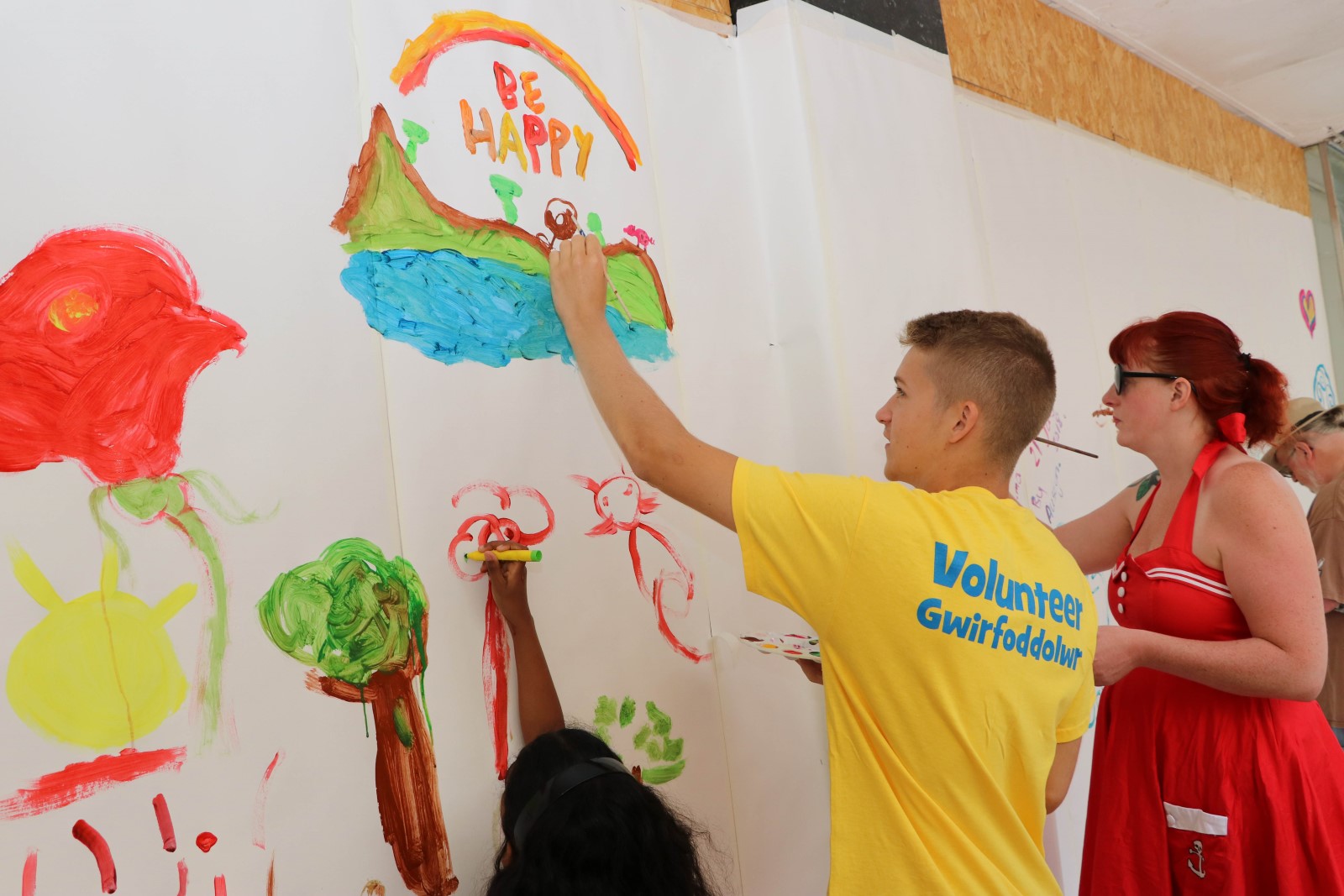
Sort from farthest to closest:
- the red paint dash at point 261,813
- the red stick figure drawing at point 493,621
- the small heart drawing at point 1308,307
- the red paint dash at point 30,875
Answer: the small heart drawing at point 1308,307 → the red stick figure drawing at point 493,621 → the red paint dash at point 261,813 → the red paint dash at point 30,875

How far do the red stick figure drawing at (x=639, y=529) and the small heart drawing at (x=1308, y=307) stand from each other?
157 inches

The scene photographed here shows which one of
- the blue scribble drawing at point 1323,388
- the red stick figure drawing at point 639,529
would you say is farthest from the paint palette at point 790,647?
the blue scribble drawing at point 1323,388

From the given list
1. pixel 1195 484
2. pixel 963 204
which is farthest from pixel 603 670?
pixel 963 204

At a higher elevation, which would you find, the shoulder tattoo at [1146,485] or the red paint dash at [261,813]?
the shoulder tattoo at [1146,485]

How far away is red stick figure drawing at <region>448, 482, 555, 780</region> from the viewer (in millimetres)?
1343

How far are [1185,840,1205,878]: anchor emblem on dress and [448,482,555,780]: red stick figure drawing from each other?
1073 mm

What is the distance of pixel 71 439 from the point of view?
1.03m

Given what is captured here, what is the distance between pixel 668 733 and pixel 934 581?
2.05 ft

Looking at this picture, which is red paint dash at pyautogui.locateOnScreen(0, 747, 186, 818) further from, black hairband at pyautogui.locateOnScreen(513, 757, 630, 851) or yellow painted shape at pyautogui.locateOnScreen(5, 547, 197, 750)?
black hairband at pyautogui.locateOnScreen(513, 757, 630, 851)

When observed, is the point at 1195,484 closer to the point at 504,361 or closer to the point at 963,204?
the point at 963,204

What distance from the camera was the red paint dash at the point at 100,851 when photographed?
994 millimetres

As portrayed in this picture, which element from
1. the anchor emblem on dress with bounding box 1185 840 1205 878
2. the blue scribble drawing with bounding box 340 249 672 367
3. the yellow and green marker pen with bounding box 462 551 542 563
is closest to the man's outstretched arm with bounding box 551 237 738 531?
the blue scribble drawing with bounding box 340 249 672 367

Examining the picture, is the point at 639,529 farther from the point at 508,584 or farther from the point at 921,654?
the point at 921,654

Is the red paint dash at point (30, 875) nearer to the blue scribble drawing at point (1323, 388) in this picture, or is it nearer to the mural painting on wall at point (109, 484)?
the mural painting on wall at point (109, 484)
